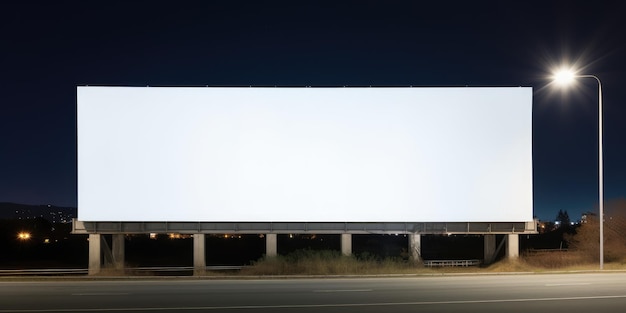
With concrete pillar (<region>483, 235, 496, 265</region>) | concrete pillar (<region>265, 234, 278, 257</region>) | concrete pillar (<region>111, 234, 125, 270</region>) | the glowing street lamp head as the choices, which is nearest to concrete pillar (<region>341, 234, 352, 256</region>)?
concrete pillar (<region>265, 234, 278, 257</region>)

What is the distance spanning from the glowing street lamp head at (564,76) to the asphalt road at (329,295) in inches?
333

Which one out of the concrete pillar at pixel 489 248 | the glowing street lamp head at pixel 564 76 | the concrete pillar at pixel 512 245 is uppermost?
the glowing street lamp head at pixel 564 76

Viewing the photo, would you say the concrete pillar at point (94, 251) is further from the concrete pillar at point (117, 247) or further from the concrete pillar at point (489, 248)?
the concrete pillar at point (489, 248)

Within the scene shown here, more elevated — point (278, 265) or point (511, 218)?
point (511, 218)

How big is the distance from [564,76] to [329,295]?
1487cm

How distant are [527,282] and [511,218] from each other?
913cm

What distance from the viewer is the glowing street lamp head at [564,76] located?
875 inches

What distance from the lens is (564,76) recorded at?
2231 cm

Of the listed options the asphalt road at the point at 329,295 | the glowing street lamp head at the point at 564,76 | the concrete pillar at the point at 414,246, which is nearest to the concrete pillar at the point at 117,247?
the asphalt road at the point at 329,295

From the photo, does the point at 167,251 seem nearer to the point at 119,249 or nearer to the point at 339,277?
the point at 119,249

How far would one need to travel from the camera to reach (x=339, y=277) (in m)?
22.2

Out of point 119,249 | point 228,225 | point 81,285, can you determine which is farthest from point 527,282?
point 119,249

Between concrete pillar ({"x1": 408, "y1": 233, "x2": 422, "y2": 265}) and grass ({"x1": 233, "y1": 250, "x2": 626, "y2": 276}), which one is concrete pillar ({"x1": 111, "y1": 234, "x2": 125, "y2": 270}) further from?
concrete pillar ({"x1": 408, "y1": 233, "x2": 422, "y2": 265})

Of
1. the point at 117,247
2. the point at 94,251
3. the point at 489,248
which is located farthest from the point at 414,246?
the point at 94,251
